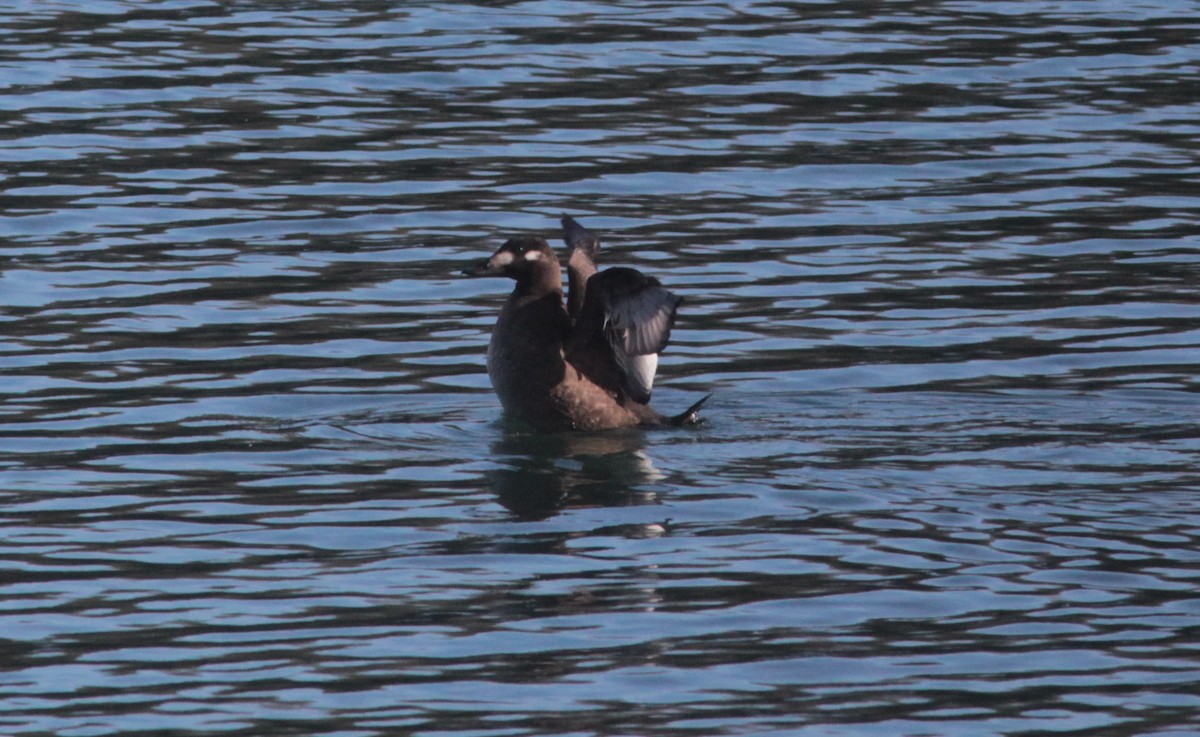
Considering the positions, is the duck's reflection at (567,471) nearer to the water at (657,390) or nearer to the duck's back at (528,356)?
the water at (657,390)

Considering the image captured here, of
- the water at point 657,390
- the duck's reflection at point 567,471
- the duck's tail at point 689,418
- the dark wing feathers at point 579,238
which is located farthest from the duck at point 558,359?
the dark wing feathers at point 579,238

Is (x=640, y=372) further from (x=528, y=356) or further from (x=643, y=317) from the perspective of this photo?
(x=643, y=317)

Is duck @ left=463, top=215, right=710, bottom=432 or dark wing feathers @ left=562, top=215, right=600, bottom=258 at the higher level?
dark wing feathers @ left=562, top=215, right=600, bottom=258

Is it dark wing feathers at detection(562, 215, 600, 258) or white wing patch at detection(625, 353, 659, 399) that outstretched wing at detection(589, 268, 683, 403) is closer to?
white wing patch at detection(625, 353, 659, 399)

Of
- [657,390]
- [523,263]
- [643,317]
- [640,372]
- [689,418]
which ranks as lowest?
[657,390]

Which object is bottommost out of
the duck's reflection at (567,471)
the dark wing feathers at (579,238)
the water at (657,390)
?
the duck's reflection at (567,471)

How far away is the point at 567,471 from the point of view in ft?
33.7

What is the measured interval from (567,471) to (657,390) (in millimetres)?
1721

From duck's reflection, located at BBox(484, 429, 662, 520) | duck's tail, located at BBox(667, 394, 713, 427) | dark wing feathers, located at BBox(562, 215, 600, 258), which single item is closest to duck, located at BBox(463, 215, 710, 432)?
duck's tail, located at BBox(667, 394, 713, 427)

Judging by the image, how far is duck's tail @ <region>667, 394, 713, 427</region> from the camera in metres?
10.8

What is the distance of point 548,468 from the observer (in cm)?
1030

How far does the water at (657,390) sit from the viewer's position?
Answer: 7.39 m

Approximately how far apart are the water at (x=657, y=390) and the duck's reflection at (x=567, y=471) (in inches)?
1.6

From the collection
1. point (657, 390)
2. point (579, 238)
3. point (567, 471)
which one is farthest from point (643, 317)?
point (579, 238)
